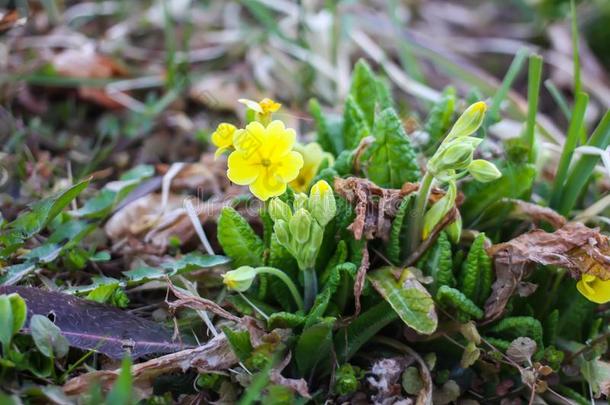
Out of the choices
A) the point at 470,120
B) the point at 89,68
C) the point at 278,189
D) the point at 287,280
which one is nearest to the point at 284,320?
the point at 287,280

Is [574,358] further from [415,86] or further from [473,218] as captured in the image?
[415,86]

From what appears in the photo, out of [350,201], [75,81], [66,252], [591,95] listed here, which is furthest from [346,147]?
[591,95]

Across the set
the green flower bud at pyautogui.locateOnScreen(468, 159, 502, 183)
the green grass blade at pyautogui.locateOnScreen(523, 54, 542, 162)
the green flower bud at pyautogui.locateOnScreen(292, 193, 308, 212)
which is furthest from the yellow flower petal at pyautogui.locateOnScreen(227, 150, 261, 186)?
the green grass blade at pyautogui.locateOnScreen(523, 54, 542, 162)

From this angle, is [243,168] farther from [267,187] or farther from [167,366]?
[167,366]

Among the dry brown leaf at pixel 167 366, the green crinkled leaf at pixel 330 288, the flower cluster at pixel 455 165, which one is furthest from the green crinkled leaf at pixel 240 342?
the flower cluster at pixel 455 165

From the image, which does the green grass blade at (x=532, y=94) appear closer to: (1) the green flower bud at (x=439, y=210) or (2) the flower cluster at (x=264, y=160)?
(1) the green flower bud at (x=439, y=210)

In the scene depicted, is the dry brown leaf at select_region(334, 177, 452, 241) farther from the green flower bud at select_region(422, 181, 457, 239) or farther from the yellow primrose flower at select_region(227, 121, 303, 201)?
the yellow primrose flower at select_region(227, 121, 303, 201)
